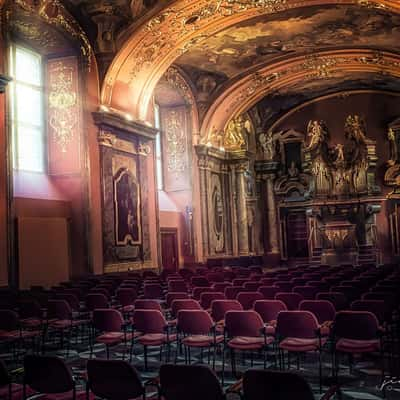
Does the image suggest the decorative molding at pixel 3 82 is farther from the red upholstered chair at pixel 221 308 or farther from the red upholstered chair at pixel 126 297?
the red upholstered chair at pixel 221 308

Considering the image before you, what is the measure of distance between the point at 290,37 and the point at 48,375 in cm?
1820

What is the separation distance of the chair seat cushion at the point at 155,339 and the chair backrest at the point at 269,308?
1329 mm

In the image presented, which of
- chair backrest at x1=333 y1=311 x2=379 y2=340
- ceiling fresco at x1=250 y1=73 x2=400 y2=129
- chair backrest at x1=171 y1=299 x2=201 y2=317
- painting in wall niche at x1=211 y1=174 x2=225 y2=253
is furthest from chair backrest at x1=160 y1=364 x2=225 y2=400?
ceiling fresco at x1=250 y1=73 x2=400 y2=129

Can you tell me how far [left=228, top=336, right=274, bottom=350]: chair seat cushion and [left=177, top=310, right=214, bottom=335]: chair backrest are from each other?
38cm

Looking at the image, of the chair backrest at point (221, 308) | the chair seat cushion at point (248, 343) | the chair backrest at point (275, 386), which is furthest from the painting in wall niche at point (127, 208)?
the chair backrest at point (275, 386)

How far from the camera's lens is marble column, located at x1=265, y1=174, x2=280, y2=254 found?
2980 centimetres

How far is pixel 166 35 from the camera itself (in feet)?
57.4

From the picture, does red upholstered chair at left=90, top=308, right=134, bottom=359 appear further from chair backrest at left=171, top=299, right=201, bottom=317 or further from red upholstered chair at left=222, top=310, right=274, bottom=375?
red upholstered chair at left=222, top=310, right=274, bottom=375

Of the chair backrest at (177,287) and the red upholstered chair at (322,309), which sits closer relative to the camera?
the red upholstered chair at (322,309)

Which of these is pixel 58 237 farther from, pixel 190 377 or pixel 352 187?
pixel 352 187

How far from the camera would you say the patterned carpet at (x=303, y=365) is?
5862 millimetres

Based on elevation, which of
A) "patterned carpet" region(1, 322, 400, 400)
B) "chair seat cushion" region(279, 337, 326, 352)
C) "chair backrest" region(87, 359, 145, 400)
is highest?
"chair backrest" region(87, 359, 145, 400)

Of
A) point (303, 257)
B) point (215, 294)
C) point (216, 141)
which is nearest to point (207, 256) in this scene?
point (216, 141)

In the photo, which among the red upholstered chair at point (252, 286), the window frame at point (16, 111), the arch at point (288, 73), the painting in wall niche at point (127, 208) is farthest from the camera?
the arch at point (288, 73)
